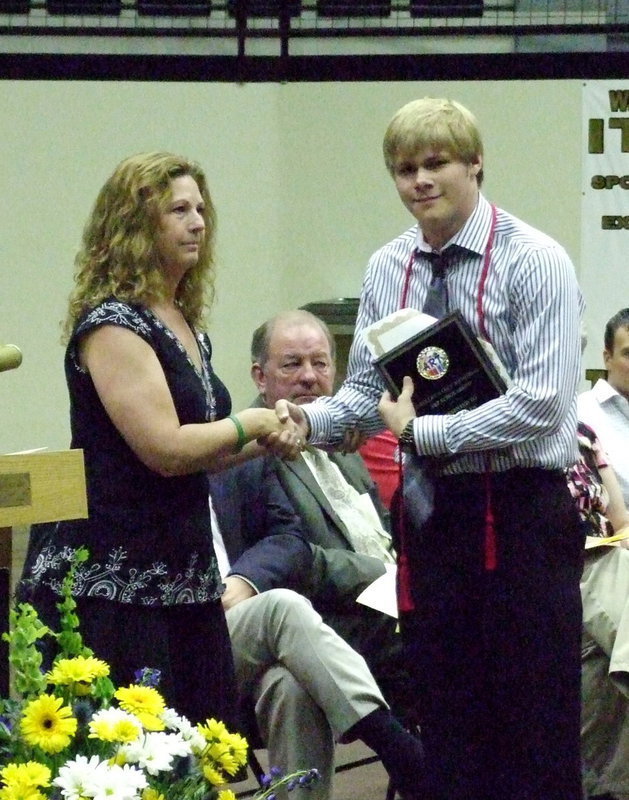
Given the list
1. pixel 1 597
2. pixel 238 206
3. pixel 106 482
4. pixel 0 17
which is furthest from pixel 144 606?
pixel 0 17

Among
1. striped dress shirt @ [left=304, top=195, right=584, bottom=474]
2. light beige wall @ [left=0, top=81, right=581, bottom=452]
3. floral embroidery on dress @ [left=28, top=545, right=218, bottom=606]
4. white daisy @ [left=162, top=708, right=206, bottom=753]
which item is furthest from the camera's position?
light beige wall @ [left=0, top=81, right=581, bottom=452]

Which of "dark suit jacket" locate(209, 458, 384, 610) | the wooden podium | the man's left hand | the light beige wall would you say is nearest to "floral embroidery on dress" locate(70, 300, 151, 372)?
the man's left hand

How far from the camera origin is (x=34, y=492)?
200 centimetres

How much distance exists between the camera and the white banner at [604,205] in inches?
284

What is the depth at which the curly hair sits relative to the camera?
2717 millimetres

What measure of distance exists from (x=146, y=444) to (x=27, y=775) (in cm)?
105

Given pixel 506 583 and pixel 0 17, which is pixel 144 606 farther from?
pixel 0 17

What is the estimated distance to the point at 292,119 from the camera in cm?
777

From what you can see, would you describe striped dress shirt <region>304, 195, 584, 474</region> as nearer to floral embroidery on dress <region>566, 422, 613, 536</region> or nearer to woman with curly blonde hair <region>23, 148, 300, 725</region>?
woman with curly blonde hair <region>23, 148, 300, 725</region>

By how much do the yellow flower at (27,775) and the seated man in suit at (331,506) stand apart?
1910 mm

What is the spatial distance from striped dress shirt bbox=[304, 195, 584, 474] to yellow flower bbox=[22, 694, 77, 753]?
1007 millimetres

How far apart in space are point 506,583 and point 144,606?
0.64m

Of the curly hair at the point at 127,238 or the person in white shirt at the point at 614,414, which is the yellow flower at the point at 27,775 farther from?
the person in white shirt at the point at 614,414

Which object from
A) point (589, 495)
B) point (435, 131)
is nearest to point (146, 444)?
point (435, 131)
